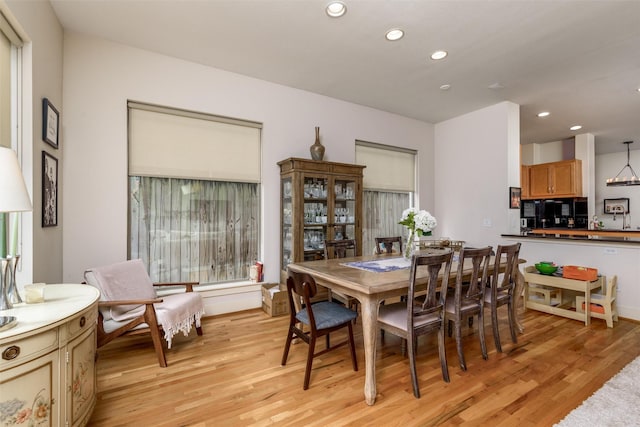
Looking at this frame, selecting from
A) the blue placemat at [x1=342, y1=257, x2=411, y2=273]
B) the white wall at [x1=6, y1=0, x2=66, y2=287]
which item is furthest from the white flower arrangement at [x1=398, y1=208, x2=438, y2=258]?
the white wall at [x1=6, y1=0, x2=66, y2=287]

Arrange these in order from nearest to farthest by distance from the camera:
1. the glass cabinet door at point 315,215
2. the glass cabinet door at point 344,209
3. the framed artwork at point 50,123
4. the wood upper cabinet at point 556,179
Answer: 1. the framed artwork at point 50,123
2. the glass cabinet door at point 315,215
3. the glass cabinet door at point 344,209
4. the wood upper cabinet at point 556,179

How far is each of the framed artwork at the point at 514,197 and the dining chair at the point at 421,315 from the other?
2.83 metres

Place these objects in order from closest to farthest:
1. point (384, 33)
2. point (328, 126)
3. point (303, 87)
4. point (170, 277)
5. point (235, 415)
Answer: point (235, 415)
point (384, 33)
point (170, 277)
point (303, 87)
point (328, 126)

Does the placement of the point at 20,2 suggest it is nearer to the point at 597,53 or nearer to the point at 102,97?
the point at 102,97

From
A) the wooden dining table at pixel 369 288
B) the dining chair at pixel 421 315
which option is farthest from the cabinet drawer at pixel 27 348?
the dining chair at pixel 421 315

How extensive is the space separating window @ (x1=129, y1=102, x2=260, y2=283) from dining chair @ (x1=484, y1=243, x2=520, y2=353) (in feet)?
8.84

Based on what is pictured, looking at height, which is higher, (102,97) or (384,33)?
(384,33)

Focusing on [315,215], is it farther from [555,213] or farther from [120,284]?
[555,213]

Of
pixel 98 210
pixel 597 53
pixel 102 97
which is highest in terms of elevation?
pixel 597 53

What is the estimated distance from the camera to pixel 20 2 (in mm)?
1900

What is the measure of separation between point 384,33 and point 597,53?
2271 mm

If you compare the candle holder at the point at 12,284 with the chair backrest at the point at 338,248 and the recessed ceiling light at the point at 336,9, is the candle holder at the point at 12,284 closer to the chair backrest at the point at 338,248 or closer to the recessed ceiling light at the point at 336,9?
the chair backrest at the point at 338,248

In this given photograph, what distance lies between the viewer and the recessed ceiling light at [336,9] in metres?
2.40

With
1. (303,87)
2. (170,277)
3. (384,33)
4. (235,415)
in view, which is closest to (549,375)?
(235,415)
